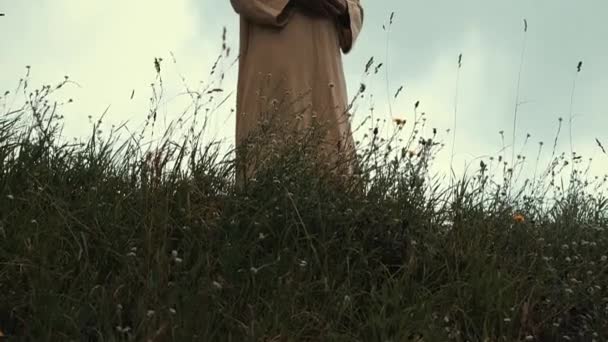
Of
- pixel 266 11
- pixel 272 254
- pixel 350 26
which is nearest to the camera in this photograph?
pixel 272 254

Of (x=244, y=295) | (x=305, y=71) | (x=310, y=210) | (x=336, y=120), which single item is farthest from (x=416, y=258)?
(x=305, y=71)

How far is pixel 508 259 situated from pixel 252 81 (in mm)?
2126

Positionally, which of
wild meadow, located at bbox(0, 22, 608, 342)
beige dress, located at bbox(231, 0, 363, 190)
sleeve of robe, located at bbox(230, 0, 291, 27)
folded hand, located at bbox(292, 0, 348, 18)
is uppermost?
folded hand, located at bbox(292, 0, 348, 18)

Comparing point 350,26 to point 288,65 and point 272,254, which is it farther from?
point 272,254

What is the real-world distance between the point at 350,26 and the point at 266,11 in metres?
0.58

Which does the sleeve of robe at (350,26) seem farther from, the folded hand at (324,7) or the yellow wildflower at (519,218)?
the yellow wildflower at (519,218)

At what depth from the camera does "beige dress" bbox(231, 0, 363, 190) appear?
19.4ft

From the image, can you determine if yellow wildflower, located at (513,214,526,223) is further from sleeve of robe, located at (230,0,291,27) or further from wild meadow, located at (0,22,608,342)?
sleeve of robe, located at (230,0,291,27)

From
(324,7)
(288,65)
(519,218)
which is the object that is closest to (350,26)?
(324,7)

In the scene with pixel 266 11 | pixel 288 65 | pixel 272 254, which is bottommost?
pixel 272 254

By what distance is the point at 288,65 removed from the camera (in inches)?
236

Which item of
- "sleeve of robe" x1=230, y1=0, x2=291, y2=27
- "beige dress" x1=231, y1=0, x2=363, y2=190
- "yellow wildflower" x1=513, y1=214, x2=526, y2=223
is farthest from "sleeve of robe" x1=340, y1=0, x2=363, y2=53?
"yellow wildflower" x1=513, y1=214, x2=526, y2=223

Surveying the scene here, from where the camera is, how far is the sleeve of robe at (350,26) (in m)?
6.21

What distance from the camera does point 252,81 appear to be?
6.04 meters
